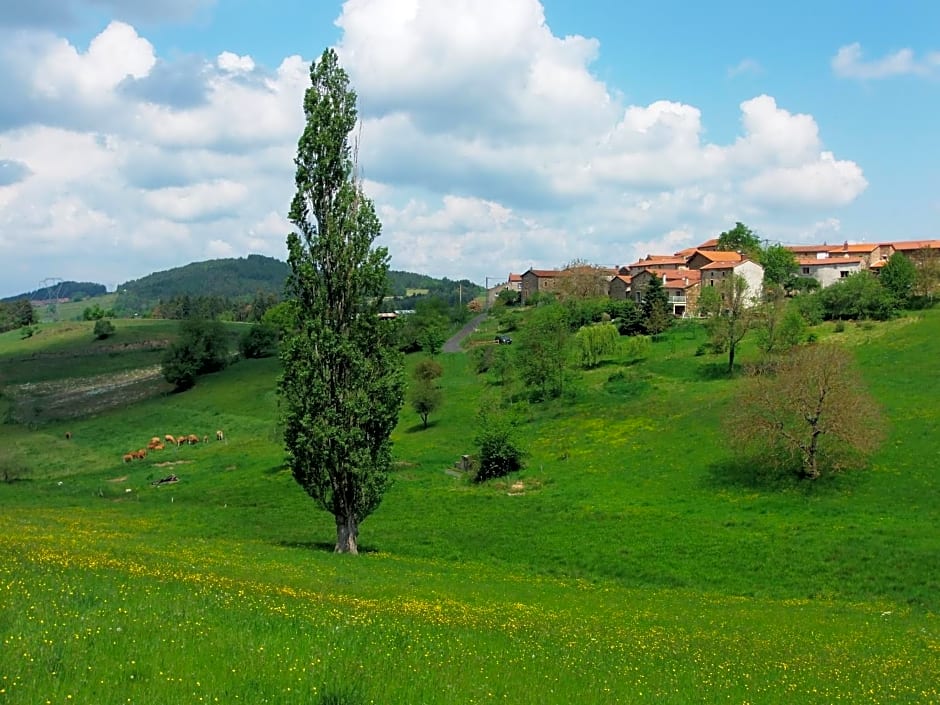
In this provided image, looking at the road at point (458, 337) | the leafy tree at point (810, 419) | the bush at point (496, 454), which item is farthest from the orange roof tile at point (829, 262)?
the bush at point (496, 454)

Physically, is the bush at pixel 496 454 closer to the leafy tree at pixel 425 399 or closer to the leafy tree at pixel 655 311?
the leafy tree at pixel 425 399

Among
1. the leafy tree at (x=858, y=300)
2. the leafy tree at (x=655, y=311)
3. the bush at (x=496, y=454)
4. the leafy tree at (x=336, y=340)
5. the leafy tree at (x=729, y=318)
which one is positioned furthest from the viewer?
the leafy tree at (x=655, y=311)

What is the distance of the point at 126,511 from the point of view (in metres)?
54.2

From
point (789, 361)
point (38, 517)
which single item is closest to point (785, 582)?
point (789, 361)

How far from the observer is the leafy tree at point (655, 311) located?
124 m

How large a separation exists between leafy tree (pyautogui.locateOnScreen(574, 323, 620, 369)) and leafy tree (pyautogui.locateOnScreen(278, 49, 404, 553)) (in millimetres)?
74356

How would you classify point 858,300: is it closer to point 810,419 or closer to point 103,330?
point 810,419

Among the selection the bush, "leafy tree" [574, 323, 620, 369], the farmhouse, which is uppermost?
the farmhouse

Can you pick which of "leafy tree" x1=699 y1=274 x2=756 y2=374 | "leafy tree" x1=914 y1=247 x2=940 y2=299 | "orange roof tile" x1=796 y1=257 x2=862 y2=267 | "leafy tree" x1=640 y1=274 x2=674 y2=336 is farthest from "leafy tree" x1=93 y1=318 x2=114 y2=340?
"leafy tree" x1=914 y1=247 x2=940 y2=299

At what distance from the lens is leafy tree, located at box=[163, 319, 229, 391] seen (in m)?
138

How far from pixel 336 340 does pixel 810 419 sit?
35121 mm

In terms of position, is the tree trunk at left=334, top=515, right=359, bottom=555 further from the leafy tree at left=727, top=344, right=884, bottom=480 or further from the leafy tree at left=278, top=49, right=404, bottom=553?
the leafy tree at left=727, top=344, right=884, bottom=480

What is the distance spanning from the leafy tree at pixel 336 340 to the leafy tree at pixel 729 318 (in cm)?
6578

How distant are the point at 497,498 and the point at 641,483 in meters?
11.1
